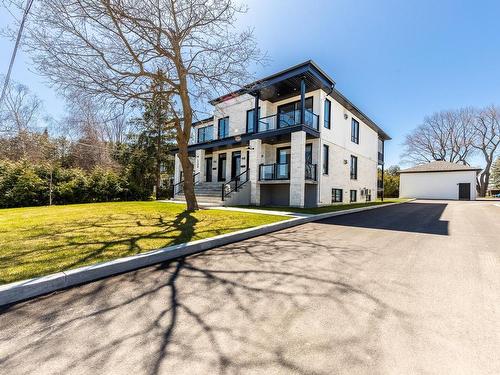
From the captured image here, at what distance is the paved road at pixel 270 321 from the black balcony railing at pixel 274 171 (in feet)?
31.3

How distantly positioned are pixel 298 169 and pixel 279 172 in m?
1.56

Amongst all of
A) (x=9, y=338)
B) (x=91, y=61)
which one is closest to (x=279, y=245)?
(x=9, y=338)

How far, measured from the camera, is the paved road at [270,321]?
189 centimetres

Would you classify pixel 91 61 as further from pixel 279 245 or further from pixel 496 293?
pixel 496 293

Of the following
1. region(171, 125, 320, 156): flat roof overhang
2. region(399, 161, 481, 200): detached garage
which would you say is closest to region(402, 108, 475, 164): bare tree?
region(399, 161, 481, 200): detached garage

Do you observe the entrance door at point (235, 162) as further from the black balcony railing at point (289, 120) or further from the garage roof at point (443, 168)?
the garage roof at point (443, 168)

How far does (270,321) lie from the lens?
2.48 metres

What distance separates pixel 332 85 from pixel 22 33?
1351 cm

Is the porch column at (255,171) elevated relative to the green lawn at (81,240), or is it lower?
elevated

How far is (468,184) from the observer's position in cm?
2941

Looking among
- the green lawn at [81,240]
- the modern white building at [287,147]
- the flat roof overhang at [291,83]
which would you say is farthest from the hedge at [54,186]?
the flat roof overhang at [291,83]

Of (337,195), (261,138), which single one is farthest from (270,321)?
(337,195)

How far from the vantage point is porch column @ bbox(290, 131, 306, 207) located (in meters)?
12.5

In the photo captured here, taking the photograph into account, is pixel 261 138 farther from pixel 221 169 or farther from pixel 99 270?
pixel 99 270
